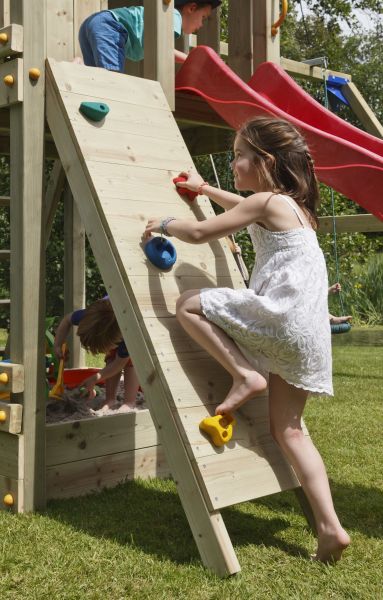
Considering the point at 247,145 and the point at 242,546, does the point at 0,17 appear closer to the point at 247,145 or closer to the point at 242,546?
the point at 247,145

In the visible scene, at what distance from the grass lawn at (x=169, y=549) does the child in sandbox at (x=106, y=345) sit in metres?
0.59

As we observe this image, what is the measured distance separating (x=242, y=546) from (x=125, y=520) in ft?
2.09

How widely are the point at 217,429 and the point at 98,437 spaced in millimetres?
1162

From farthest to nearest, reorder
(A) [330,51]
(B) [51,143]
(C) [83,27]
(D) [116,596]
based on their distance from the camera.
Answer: (A) [330,51] < (B) [51,143] < (C) [83,27] < (D) [116,596]

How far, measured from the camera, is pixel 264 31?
4883 mm

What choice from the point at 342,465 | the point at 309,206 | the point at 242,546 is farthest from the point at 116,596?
the point at 342,465

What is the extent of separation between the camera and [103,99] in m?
3.79

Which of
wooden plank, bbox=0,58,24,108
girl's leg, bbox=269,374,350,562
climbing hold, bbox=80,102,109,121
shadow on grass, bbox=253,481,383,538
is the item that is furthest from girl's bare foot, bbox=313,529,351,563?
wooden plank, bbox=0,58,24,108

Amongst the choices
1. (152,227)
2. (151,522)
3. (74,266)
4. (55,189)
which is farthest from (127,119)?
(74,266)

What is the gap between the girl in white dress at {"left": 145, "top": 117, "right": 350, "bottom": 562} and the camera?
3070mm

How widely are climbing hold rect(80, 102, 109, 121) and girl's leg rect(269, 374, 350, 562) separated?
4.83 ft

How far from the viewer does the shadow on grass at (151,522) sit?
3232 millimetres

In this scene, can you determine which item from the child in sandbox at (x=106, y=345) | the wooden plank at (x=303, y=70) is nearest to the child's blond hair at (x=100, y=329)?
the child in sandbox at (x=106, y=345)

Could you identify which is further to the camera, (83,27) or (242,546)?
(83,27)
